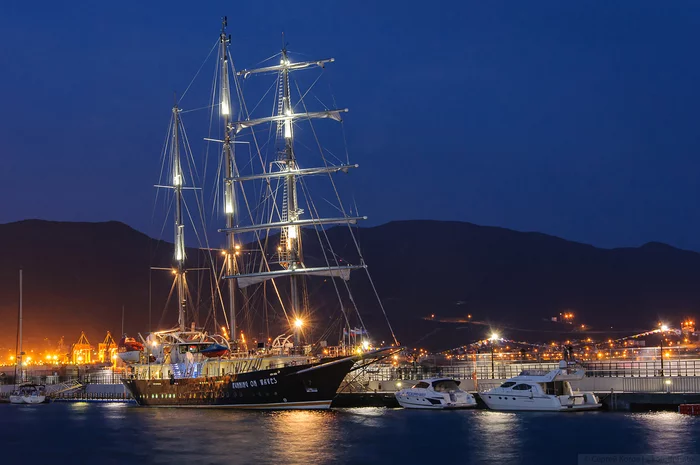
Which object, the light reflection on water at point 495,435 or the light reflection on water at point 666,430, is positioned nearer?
the light reflection on water at point 666,430

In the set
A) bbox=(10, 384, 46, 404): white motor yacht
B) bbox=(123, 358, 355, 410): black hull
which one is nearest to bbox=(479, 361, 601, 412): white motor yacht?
bbox=(123, 358, 355, 410): black hull

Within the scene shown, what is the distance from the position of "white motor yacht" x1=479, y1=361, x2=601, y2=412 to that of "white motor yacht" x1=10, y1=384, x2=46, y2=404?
5273 cm

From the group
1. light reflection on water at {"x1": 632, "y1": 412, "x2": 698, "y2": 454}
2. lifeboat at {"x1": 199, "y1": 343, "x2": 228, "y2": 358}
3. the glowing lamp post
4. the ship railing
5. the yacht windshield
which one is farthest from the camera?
the ship railing

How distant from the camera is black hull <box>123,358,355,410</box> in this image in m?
59.3

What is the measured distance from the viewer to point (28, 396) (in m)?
87.4

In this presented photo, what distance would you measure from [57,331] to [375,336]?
226 feet

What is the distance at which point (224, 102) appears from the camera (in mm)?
73312

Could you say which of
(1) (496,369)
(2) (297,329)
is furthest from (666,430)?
(1) (496,369)

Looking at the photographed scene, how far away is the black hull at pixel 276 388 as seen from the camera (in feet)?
194

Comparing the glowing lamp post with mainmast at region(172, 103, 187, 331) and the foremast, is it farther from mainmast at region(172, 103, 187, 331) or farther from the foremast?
mainmast at region(172, 103, 187, 331)

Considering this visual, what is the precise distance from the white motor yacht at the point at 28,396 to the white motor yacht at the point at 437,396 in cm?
4429

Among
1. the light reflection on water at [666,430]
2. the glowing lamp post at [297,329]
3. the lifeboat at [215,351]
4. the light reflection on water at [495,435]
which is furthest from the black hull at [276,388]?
the light reflection on water at [666,430]

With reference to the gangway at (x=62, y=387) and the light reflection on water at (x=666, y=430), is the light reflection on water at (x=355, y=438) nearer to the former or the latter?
the light reflection on water at (x=666, y=430)

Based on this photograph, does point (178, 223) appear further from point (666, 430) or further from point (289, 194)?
point (666, 430)
